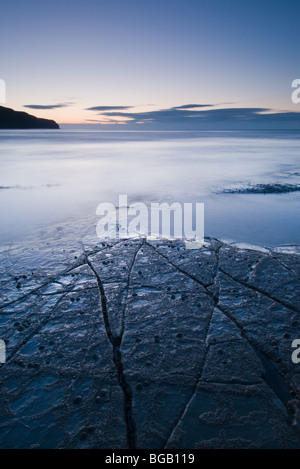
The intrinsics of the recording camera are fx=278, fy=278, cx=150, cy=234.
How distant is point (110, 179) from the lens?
59.2 ft

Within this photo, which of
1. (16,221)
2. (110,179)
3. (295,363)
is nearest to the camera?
(295,363)

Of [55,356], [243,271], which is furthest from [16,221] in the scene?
[243,271]

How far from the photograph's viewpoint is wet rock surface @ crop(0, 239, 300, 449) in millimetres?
2748

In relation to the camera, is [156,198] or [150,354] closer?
[150,354]

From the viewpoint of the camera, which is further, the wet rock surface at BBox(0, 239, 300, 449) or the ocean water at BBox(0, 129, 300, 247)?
the ocean water at BBox(0, 129, 300, 247)

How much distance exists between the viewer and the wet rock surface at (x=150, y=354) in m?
2.75

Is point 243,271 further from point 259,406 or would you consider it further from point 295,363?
point 259,406

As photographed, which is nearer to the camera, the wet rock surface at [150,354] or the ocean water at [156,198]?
the wet rock surface at [150,354]

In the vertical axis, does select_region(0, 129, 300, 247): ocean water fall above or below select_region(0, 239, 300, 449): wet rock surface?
above

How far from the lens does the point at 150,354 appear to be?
3.63 meters

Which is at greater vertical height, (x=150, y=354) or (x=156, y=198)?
(x=156, y=198)

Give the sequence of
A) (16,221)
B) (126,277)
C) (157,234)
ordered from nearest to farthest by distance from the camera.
Result: 1. (126,277)
2. (157,234)
3. (16,221)

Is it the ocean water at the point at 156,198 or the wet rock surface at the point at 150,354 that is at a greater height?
the ocean water at the point at 156,198
